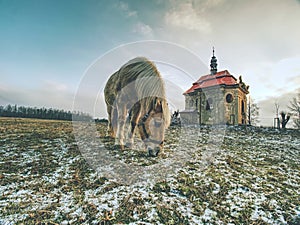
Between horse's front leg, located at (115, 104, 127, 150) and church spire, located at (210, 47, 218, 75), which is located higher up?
church spire, located at (210, 47, 218, 75)

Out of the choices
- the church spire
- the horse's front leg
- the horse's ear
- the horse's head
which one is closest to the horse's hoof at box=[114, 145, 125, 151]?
the horse's front leg

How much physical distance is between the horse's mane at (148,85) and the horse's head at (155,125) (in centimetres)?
5

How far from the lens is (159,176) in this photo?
4199mm

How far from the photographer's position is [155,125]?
388cm

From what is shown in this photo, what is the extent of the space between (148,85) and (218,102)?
23.2 m

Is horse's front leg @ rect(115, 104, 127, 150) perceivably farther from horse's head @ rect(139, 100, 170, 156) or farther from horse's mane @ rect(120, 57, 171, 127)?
horse's head @ rect(139, 100, 170, 156)

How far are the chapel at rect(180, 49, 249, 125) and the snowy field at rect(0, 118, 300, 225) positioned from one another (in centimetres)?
1985

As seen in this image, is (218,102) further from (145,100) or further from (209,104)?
(145,100)

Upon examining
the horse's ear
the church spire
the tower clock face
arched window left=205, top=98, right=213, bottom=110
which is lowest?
the horse's ear

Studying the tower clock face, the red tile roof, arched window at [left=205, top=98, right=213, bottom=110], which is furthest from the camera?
the red tile roof

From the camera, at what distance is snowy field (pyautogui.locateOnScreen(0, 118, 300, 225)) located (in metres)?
2.87

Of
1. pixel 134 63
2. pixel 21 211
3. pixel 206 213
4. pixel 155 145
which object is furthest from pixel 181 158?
pixel 21 211

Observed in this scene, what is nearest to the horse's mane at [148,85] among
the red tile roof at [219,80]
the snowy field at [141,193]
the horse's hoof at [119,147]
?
the snowy field at [141,193]

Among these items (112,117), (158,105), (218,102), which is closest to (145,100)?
(158,105)
